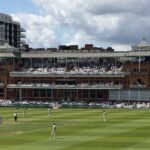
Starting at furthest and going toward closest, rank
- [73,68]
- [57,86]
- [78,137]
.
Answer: [73,68] → [57,86] → [78,137]

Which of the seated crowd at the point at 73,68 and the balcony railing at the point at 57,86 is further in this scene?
the seated crowd at the point at 73,68

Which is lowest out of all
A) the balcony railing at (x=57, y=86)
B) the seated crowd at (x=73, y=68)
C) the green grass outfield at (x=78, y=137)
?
the green grass outfield at (x=78, y=137)

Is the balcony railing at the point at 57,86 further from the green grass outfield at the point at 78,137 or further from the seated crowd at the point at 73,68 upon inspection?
the green grass outfield at the point at 78,137

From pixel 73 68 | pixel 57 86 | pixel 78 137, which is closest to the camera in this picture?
pixel 78 137

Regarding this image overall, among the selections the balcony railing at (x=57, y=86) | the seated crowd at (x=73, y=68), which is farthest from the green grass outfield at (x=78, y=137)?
the seated crowd at (x=73, y=68)

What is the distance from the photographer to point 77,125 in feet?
229

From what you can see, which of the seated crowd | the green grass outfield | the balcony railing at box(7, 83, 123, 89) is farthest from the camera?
the seated crowd

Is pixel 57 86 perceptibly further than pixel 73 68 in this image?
No

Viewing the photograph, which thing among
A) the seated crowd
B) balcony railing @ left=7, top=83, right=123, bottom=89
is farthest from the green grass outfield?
the seated crowd

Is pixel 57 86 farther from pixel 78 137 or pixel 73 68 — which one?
pixel 78 137

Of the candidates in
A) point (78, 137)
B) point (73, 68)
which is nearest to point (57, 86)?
point (73, 68)

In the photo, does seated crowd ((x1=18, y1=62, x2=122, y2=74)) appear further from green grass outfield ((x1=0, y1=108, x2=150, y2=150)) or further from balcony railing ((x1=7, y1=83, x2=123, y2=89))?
green grass outfield ((x1=0, y1=108, x2=150, y2=150))

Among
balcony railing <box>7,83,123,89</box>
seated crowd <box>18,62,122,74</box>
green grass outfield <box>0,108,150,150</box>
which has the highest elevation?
seated crowd <box>18,62,122,74</box>

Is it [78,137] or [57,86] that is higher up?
[57,86]
